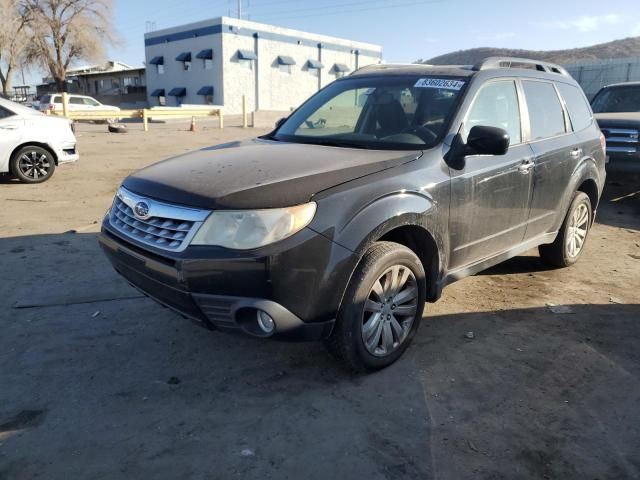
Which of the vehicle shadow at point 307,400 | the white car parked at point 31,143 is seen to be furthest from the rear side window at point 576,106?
the white car parked at point 31,143

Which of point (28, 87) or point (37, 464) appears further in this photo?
point (28, 87)

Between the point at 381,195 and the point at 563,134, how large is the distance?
2.58m

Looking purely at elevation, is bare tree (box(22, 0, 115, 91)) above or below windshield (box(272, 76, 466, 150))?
above

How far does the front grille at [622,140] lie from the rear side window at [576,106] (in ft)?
11.6

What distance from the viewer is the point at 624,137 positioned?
837cm

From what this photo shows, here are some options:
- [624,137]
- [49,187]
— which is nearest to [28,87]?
[49,187]

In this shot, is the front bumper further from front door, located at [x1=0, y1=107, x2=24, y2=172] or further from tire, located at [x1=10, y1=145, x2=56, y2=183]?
tire, located at [x1=10, y1=145, x2=56, y2=183]

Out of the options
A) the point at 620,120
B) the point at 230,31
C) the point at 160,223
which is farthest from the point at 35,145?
the point at 230,31

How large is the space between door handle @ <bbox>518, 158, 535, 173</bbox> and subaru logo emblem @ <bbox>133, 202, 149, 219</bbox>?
2.71 metres

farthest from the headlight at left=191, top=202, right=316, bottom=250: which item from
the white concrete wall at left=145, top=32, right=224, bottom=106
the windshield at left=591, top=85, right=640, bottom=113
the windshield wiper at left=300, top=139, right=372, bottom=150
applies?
the white concrete wall at left=145, top=32, right=224, bottom=106

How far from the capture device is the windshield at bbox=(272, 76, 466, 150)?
371 centimetres

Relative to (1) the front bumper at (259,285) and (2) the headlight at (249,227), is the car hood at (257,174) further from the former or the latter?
(1) the front bumper at (259,285)

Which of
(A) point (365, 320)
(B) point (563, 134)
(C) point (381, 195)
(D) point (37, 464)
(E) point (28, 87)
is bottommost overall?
(D) point (37, 464)

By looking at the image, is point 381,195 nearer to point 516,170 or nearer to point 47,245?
point 516,170
